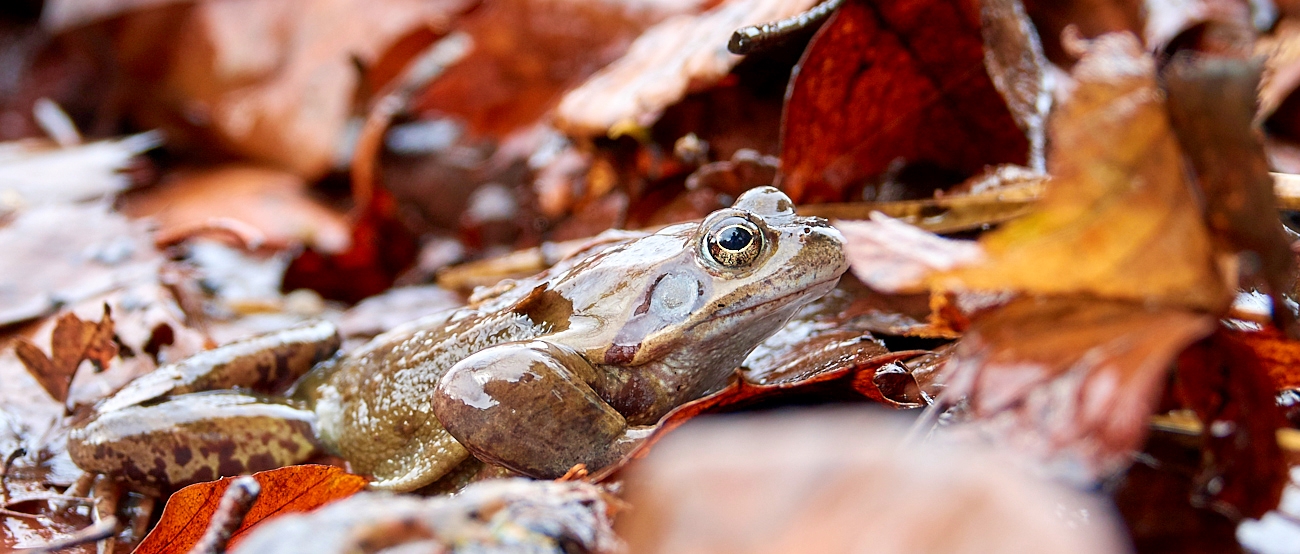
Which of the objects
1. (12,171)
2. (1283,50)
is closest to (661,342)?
(1283,50)

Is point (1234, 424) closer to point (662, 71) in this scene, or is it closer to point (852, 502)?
point (852, 502)

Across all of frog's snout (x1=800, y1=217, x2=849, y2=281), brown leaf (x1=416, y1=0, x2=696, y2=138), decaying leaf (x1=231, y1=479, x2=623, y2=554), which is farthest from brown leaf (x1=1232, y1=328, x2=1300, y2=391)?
brown leaf (x1=416, y1=0, x2=696, y2=138)

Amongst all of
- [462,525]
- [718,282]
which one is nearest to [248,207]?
[718,282]

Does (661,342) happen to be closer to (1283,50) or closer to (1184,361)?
(1184,361)

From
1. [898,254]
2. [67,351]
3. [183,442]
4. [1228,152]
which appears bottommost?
[183,442]

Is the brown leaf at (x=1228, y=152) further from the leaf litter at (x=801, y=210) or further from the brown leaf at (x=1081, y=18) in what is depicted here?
the brown leaf at (x=1081, y=18)

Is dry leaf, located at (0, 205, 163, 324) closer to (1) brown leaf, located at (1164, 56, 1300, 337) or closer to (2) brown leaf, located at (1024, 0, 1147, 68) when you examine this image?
(1) brown leaf, located at (1164, 56, 1300, 337)

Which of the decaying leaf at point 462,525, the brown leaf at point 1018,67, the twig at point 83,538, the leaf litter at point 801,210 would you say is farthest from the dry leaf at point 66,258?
the brown leaf at point 1018,67

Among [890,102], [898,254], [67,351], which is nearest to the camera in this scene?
[898,254]
